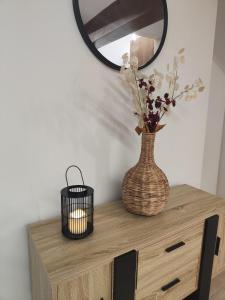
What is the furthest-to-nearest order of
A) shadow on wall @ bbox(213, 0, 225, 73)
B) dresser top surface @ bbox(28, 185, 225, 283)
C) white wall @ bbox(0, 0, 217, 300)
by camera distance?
1. shadow on wall @ bbox(213, 0, 225, 73)
2. white wall @ bbox(0, 0, 217, 300)
3. dresser top surface @ bbox(28, 185, 225, 283)

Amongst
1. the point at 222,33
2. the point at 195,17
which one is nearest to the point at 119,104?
the point at 195,17

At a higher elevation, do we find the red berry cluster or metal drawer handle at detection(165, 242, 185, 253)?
the red berry cluster

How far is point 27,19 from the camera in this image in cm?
87

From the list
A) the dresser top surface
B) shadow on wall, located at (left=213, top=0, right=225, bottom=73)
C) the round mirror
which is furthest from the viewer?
shadow on wall, located at (left=213, top=0, right=225, bottom=73)

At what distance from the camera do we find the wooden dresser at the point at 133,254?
2.54 ft

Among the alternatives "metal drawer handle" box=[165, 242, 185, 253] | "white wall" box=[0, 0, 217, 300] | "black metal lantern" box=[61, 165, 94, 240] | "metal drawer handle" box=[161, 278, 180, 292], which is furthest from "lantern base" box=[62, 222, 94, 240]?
"metal drawer handle" box=[161, 278, 180, 292]

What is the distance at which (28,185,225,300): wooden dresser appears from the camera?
0.78 meters

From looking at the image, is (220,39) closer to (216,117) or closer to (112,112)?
(216,117)

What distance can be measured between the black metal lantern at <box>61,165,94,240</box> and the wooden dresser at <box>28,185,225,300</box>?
3cm

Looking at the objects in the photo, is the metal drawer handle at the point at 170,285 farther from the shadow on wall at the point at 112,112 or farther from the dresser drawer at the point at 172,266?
the shadow on wall at the point at 112,112

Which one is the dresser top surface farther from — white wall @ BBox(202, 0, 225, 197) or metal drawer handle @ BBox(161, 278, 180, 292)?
white wall @ BBox(202, 0, 225, 197)

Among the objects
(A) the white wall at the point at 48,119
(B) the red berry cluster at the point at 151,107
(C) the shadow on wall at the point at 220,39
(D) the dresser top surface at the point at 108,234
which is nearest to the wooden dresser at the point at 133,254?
(D) the dresser top surface at the point at 108,234

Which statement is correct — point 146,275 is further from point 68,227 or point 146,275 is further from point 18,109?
point 18,109

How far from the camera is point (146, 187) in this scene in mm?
1049
